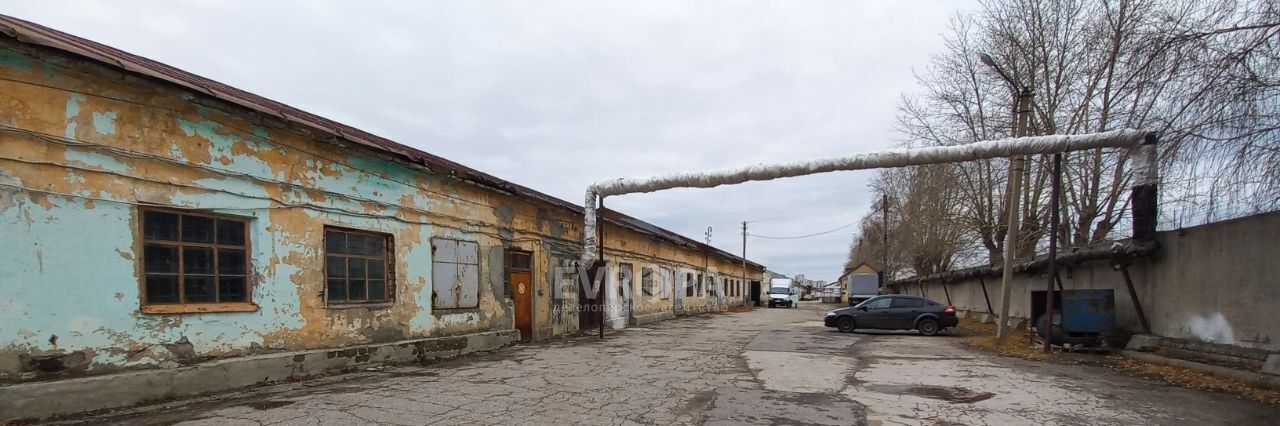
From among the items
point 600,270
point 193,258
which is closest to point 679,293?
point 600,270

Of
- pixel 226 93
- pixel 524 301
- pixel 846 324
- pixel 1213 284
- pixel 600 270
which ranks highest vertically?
pixel 226 93

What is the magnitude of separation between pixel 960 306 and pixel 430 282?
80.4ft

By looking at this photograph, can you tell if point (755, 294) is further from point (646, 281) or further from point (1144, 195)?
point (1144, 195)

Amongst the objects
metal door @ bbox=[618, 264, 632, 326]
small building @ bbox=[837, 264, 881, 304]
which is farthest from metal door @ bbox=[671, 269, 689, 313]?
small building @ bbox=[837, 264, 881, 304]

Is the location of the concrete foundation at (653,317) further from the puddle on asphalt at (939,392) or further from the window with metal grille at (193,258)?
the window with metal grille at (193,258)

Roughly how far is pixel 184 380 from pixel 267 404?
1.32m

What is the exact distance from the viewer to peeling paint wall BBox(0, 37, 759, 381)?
20.0 feet

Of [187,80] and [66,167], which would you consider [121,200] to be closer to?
[66,167]

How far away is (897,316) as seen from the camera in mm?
18781

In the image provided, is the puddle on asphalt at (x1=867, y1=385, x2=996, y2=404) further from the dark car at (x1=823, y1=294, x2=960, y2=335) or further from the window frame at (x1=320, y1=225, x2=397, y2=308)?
the dark car at (x1=823, y1=294, x2=960, y2=335)

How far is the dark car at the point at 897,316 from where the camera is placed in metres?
18.2

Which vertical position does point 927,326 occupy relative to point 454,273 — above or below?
→ below

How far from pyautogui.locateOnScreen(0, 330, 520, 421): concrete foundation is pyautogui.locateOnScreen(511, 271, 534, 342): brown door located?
3.36 m

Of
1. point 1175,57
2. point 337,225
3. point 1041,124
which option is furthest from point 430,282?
point 1041,124
